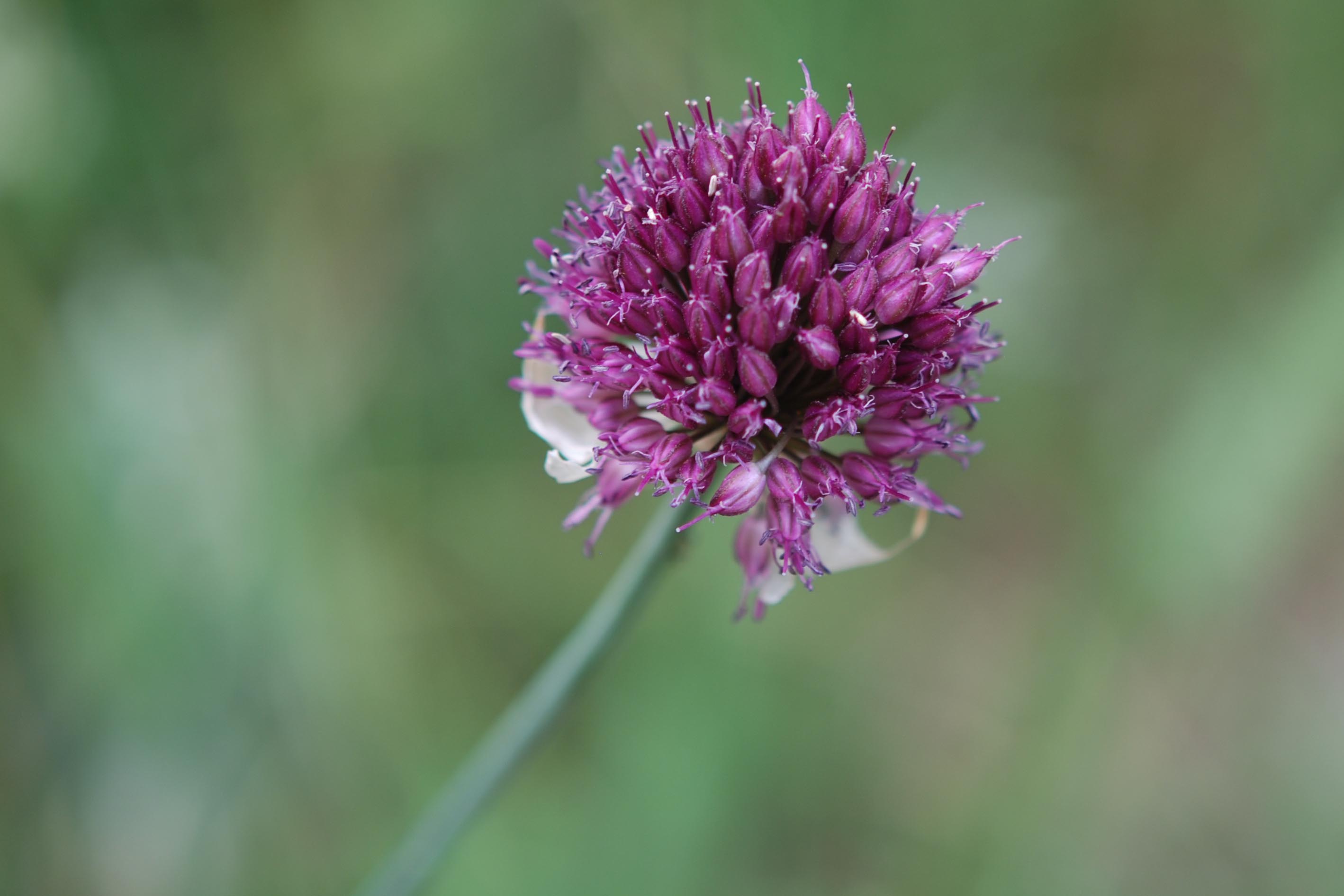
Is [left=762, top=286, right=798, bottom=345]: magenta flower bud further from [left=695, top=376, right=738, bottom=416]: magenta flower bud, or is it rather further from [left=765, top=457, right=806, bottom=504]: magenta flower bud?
[left=765, top=457, right=806, bottom=504]: magenta flower bud

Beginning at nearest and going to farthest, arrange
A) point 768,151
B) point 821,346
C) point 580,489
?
point 821,346 → point 768,151 → point 580,489

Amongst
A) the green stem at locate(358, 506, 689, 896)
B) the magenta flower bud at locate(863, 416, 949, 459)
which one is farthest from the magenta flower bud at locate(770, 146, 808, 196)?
the green stem at locate(358, 506, 689, 896)

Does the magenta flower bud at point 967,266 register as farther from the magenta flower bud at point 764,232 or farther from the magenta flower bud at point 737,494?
the magenta flower bud at point 737,494

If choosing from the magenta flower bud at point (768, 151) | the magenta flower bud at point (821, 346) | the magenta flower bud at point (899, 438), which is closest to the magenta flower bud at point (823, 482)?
the magenta flower bud at point (899, 438)

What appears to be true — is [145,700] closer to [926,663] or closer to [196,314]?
[196,314]

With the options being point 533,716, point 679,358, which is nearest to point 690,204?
point 679,358

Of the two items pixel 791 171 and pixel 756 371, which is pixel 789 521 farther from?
pixel 791 171
